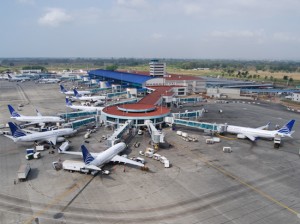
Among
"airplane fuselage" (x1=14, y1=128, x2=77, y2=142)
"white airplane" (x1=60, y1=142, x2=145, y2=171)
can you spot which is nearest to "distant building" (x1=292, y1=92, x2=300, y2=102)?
"white airplane" (x1=60, y1=142, x2=145, y2=171)

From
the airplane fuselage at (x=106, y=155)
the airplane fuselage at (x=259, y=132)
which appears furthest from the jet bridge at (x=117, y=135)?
the airplane fuselage at (x=259, y=132)

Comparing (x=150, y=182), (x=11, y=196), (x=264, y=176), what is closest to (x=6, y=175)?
(x=11, y=196)

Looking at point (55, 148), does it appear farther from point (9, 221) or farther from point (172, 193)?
point (172, 193)

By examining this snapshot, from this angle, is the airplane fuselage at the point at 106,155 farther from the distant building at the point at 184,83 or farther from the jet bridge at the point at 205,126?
the distant building at the point at 184,83

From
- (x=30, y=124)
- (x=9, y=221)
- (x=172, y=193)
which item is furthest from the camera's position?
(x=30, y=124)

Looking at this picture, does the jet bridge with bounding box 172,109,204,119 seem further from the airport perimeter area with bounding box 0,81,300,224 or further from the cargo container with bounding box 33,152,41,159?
the cargo container with bounding box 33,152,41,159

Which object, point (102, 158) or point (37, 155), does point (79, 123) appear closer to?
point (37, 155)
